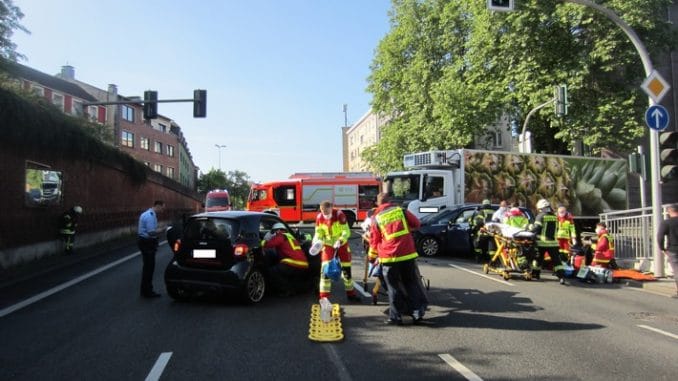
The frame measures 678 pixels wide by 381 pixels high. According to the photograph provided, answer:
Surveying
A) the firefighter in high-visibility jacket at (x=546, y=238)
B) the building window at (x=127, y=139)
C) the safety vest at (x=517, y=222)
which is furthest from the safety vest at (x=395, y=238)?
the building window at (x=127, y=139)

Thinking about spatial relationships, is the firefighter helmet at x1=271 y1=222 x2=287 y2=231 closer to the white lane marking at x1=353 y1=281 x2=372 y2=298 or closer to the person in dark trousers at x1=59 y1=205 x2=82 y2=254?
the white lane marking at x1=353 y1=281 x2=372 y2=298

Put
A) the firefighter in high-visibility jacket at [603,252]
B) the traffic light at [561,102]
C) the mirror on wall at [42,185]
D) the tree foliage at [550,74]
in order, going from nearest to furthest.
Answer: the firefighter in high-visibility jacket at [603,252] < the mirror on wall at [42,185] < the traffic light at [561,102] < the tree foliage at [550,74]

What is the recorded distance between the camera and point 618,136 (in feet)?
78.8

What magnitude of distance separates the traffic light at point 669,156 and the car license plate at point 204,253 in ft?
29.1

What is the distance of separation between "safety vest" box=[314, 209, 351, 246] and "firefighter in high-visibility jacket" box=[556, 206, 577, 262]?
667cm

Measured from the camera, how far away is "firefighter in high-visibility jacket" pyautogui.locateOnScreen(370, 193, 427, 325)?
7141mm

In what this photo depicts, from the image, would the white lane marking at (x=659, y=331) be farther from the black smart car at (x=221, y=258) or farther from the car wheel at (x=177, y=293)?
the car wheel at (x=177, y=293)

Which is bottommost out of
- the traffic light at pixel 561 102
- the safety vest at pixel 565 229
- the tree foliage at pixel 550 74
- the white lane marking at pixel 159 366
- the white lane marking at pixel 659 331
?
the white lane marking at pixel 659 331

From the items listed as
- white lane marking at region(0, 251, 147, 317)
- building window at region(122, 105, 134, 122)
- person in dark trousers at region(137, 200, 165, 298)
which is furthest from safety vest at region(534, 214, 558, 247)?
building window at region(122, 105, 134, 122)

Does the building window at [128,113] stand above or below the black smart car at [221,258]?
above

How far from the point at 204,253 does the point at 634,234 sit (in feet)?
38.2

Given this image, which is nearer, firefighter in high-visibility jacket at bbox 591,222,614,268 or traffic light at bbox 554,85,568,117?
firefighter in high-visibility jacket at bbox 591,222,614,268

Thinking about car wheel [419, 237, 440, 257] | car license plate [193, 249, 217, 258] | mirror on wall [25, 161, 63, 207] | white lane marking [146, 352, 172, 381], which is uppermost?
mirror on wall [25, 161, 63, 207]

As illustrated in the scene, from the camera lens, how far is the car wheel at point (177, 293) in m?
8.73
